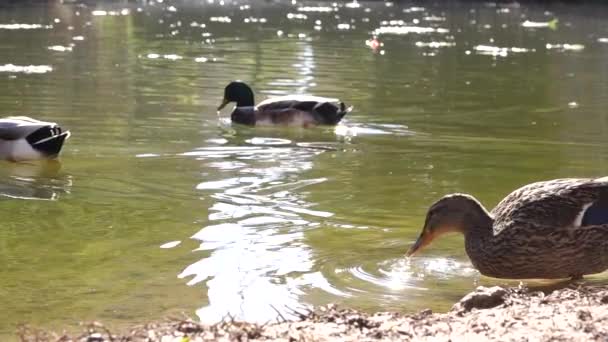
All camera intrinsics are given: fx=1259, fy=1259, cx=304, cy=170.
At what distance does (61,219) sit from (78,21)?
2844cm

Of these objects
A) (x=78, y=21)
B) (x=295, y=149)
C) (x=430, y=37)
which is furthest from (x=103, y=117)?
(x=78, y=21)

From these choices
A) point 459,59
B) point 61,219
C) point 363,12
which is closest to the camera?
point 61,219

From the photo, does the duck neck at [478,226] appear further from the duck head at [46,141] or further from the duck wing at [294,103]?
the duck wing at [294,103]

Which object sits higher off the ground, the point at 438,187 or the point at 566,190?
the point at 566,190

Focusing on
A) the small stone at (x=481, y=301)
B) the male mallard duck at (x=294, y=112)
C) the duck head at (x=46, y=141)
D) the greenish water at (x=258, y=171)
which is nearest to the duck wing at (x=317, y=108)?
the male mallard duck at (x=294, y=112)

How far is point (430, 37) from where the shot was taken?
33.8 metres

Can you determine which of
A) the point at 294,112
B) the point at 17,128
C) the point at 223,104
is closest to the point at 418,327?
the point at 17,128

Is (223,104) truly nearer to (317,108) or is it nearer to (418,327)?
(317,108)

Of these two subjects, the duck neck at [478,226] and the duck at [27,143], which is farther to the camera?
the duck at [27,143]

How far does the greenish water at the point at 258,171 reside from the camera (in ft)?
23.2

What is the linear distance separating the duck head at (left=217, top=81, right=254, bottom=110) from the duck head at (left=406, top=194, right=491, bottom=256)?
9.08 metres

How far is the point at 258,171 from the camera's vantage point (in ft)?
36.7

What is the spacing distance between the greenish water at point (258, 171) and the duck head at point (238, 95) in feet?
0.76

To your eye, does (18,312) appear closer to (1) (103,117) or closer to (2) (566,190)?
(2) (566,190)
